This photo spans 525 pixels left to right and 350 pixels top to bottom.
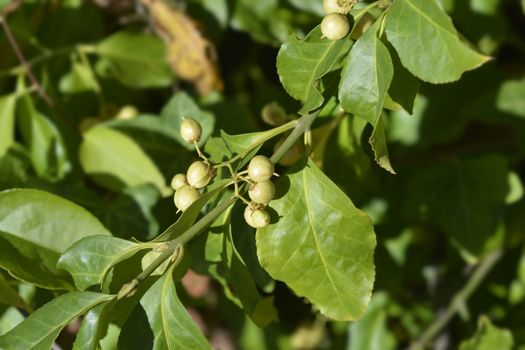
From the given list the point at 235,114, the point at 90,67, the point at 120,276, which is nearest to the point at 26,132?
the point at 90,67

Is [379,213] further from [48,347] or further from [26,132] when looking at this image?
[48,347]

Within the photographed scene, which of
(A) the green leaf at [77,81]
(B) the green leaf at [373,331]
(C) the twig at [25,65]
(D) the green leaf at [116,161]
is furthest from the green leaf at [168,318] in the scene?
(B) the green leaf at [373,331]

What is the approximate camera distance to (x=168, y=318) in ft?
3.74

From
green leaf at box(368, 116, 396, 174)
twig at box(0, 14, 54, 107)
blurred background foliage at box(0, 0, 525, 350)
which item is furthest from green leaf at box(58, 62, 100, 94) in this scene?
green leaf at box(368, 116, 396, 174)

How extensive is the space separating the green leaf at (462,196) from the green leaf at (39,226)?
0.94 metres

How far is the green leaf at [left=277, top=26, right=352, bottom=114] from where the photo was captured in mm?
1185

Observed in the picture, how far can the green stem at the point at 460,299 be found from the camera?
2.22 metres

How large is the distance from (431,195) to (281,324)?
75 centimetres

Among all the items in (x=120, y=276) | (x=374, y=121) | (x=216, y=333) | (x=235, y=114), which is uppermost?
(x=374, y=121)

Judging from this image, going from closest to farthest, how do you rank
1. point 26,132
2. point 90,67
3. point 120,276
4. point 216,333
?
point 120,276 < point 26,132 < point 90,67 < point 216,333

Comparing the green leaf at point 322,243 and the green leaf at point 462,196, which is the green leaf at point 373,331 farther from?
the green leaf at point 322,243

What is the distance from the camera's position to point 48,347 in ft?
3.40

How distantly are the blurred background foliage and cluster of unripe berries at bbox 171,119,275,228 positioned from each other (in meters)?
0.40

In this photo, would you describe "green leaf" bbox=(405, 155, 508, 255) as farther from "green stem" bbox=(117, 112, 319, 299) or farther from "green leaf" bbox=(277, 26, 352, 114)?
"green stem" bbox=(117, 112, 319, 299)
